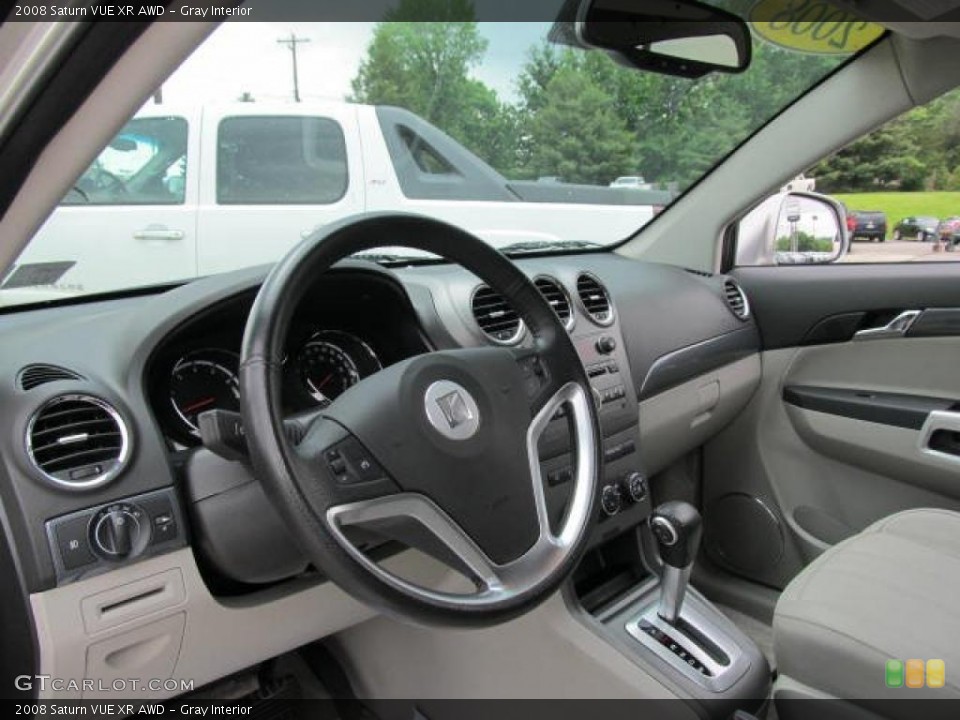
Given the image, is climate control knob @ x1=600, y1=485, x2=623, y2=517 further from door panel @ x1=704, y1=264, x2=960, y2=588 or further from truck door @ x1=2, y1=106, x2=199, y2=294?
truck door @ x1=2, y1=106, x2=199, y2=294

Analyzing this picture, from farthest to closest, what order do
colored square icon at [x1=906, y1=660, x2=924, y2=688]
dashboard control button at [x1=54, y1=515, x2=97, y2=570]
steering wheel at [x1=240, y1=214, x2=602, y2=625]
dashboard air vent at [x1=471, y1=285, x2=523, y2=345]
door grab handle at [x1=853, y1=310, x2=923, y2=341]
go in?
door grab handle at [x1=853, y1=310, x2=923, y2=341], dashboard air vent at [x1=471, y1=285, x2=523, y2=345], colored square icon at [x1=906, y1=660, x2=924, y2=688], dashboard control button at [x1=54, y1=515, x2=97, y2=570], steering wheel at [x1=240, y1=214, x2=602, y2=625]

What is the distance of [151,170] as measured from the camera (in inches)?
98.3

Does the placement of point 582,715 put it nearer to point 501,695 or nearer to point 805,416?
point 501,695

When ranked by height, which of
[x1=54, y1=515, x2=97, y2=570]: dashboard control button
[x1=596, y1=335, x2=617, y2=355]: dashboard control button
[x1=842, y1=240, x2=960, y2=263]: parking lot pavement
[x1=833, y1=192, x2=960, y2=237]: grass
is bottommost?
[x1=54, y1=515, x2=97, y2=570]: dashboard control button

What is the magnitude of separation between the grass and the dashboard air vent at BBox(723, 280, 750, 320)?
0.44 m

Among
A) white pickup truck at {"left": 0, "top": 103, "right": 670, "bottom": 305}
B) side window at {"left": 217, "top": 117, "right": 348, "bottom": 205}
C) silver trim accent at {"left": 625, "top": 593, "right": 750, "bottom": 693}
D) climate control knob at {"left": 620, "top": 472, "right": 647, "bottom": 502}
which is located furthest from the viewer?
side window at {"left": 217, "top": 117, "right": 348, "bottom": 205}

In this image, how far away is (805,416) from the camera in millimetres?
2539

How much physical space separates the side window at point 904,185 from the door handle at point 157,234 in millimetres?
1996

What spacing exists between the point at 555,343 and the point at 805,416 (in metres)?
1.49

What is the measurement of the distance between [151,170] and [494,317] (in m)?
1.38

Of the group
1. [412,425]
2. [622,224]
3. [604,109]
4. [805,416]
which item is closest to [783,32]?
[604,109]

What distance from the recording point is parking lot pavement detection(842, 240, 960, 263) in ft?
8.00

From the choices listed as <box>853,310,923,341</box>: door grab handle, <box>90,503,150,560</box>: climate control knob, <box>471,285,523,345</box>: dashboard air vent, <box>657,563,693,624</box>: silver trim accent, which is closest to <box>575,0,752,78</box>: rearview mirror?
<box>471,285,523,345</box>: dashboard air vent

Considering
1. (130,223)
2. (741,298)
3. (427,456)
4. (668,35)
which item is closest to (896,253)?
(741,298)
